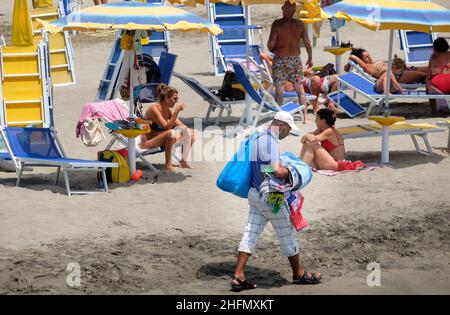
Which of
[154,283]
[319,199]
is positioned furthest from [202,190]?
[154,283]

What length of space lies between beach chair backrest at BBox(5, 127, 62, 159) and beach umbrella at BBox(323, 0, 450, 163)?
132 inches

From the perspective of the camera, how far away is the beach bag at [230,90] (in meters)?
14.3

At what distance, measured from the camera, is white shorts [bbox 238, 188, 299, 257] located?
7672 mm

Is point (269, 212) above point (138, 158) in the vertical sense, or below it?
above

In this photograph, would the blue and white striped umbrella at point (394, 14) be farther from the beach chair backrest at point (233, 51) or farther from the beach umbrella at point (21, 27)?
the beach chair backrest at point (233, 51)

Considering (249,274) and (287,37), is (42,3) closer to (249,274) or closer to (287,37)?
(287,37)

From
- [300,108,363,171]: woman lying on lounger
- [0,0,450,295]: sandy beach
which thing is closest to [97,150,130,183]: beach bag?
[0,0,450,295]: sandy beach

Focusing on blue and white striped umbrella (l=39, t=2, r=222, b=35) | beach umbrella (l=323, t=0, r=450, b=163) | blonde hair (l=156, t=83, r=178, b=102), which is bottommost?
blonde hair (l=156, t=83, r=178, b=102)

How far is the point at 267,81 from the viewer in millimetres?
15000

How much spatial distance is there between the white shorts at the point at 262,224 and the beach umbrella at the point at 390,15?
3.98 m

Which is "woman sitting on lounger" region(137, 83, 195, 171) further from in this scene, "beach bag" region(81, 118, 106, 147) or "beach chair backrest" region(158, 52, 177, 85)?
"beach chair backrest" region(158, 52, 177, 85)
